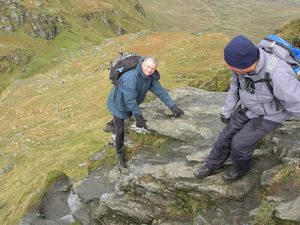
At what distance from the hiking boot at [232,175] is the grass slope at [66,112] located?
10592mm

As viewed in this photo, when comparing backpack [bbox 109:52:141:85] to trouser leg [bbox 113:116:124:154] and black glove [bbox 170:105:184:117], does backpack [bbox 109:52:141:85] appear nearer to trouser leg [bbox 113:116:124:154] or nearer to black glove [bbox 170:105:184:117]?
trouser leg [bbox 113:116:124:154]

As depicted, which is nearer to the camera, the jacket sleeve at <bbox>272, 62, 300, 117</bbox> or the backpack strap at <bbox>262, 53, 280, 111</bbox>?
the jacket sleeve at <bbox>272, 62, 300, 117</bbox>

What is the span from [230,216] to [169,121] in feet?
20.2

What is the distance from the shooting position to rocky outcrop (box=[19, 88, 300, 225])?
39.9ft

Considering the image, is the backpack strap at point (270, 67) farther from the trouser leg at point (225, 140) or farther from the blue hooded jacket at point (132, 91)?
the blue hooded jacket at point (132, 91)

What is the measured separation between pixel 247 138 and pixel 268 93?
4.78ft

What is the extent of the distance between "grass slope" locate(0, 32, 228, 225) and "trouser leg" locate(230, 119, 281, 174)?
1139 cm

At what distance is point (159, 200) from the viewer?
44.6 feet

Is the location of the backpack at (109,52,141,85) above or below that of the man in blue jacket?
above

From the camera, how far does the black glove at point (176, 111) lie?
16853 mm

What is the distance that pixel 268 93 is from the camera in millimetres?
10500

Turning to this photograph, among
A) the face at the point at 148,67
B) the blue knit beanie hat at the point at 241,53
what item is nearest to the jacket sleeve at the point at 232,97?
the blue knit beanie hat at the point at 241,53

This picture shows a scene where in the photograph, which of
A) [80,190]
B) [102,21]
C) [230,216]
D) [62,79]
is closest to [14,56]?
[62,79]

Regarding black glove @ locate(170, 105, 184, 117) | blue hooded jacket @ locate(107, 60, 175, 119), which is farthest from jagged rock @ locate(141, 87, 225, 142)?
blue hooded jacket @ locate(107, 60, 175, 119)
